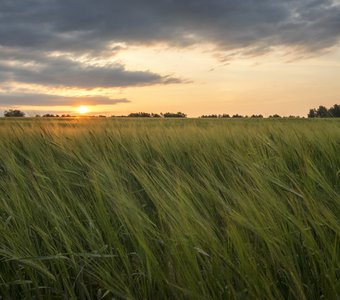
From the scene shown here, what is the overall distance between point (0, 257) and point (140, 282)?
52cm

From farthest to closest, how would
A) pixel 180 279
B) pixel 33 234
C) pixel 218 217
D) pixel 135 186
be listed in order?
pixel 135 186 → pixel 218 217 → pixel 33 234 → pixel 180 279

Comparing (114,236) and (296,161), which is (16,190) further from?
(296,161)

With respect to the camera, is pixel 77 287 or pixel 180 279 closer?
pixel 180 279

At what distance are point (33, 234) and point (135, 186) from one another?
87 cm

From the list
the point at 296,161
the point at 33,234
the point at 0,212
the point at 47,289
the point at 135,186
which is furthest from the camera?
the point at 296,161

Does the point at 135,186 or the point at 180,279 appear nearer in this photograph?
the point at 180,279

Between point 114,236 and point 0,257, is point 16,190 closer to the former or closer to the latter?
point 0,257

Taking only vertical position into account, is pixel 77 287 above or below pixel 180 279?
below

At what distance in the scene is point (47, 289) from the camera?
117 centimetres

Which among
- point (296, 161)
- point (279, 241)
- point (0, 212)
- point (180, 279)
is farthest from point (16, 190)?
point (296, 161)

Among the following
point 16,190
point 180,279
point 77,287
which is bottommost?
point 77,287

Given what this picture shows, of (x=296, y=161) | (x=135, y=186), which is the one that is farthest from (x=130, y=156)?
(x=296, y=161)

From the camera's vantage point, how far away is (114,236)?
1176 millimetres

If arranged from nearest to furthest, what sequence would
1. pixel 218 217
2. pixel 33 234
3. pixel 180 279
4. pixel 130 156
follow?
pixel 180 279 → pixel 33 234 → pixel 218 217 → pixel 130 156
